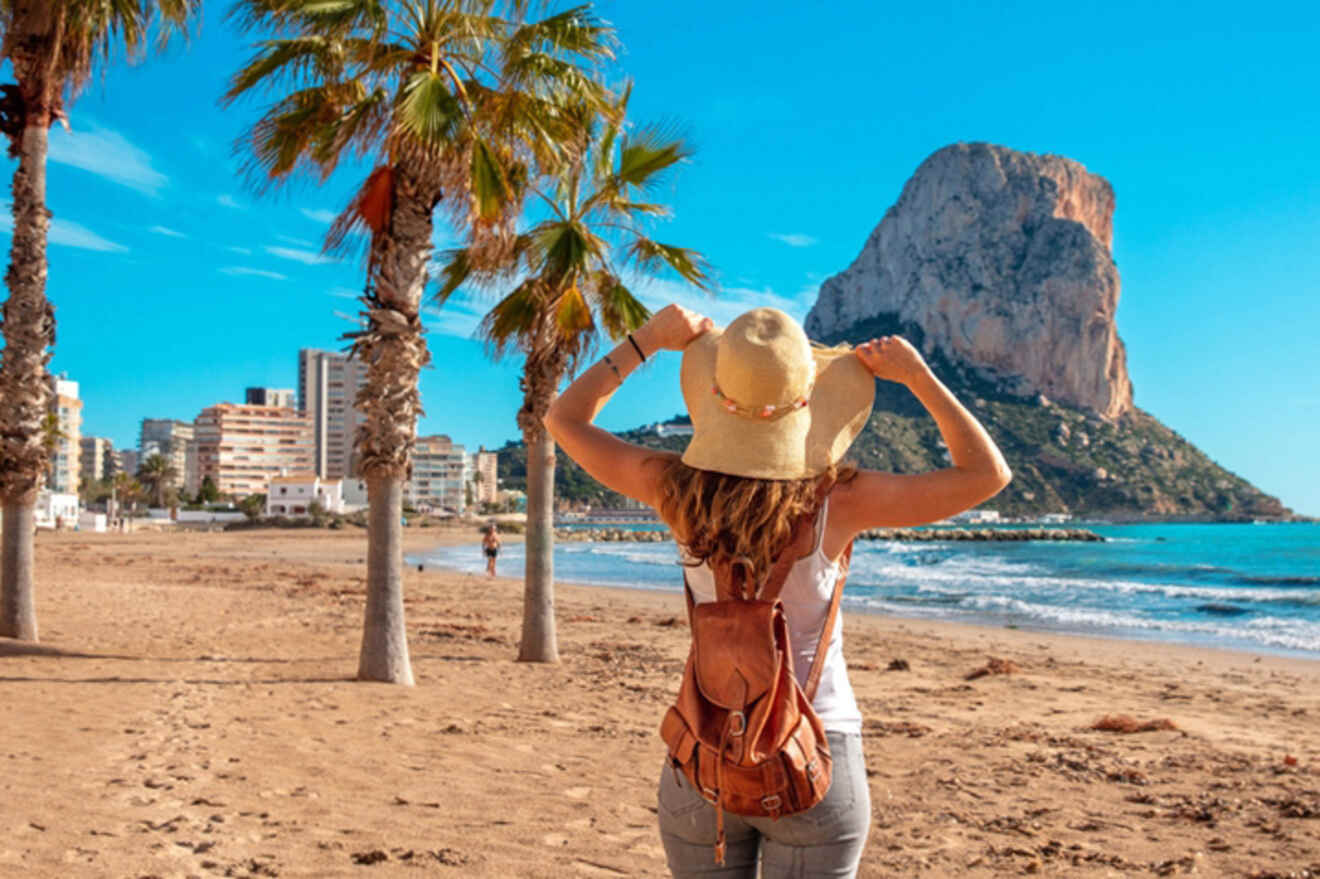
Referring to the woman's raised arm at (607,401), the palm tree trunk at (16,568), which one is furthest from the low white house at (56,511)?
the woman's raised arm at (607,401)

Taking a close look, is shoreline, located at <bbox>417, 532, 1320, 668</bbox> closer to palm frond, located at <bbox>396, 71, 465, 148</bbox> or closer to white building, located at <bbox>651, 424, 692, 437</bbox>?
white building, located at <bbox>651, 424, 692, 437</bbox>

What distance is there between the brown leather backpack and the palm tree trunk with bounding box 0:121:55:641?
10.0 m

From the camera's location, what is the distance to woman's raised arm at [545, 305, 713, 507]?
204cm

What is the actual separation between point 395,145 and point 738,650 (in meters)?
7.50

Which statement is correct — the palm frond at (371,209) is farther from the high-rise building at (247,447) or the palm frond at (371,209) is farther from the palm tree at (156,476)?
Answer: the high-rise building at (247,447)

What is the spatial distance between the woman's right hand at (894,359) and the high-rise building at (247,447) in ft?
512

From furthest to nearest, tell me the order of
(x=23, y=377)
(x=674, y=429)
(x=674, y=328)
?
(x=23, y=377), (x=674, y=429), (x=674, y=328)

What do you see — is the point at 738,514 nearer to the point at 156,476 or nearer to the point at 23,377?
the point at 23,377

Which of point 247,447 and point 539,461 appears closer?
point 539,461

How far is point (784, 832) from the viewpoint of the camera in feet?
5.79

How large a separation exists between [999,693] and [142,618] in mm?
10901

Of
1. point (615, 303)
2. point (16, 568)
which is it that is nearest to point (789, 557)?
point (615, 303)

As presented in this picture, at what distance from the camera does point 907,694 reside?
974cm

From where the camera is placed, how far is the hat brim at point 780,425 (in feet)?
5.90
